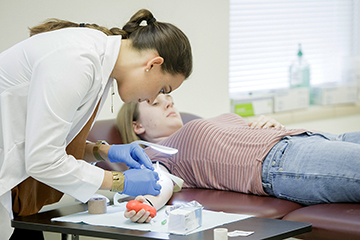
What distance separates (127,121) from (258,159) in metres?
0.73

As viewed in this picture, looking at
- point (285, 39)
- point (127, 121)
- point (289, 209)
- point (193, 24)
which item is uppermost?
point (193, 24)

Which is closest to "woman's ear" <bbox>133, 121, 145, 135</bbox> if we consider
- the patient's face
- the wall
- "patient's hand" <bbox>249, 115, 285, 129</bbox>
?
the patient's face

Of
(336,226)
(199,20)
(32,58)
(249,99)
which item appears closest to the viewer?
(32,58)

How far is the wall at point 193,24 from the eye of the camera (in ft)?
7.65

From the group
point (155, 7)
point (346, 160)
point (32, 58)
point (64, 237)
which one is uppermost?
point (155, 7)

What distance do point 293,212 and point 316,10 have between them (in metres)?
2.50

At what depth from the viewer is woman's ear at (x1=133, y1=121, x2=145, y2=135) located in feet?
7.45

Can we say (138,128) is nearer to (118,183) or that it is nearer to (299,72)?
(118,183)

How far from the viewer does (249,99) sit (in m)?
3.23

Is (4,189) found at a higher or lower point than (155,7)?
lower

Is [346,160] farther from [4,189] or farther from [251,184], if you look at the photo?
[4,189]

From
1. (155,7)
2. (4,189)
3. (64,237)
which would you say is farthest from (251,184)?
(155,7)

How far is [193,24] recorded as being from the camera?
2812 mm

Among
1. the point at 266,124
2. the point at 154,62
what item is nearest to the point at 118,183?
the point at 154,62
